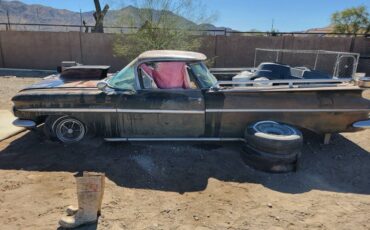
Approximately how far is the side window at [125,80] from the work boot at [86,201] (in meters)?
2.06

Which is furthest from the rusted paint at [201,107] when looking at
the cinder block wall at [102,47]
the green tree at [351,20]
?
the green tree at [351,20]

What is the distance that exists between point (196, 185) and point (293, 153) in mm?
1427

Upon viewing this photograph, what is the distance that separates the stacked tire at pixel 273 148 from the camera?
13.2 feet

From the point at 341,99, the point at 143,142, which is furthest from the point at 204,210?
the point at 341,99

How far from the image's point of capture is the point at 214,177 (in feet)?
13.3

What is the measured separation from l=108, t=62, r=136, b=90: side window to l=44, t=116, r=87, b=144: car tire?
84 cm

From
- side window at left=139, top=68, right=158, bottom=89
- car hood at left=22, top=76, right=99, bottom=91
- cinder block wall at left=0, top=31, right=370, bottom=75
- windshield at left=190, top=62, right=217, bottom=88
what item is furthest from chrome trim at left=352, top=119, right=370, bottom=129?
cinder block wall at left=0, top=31, right=370, bottom=75

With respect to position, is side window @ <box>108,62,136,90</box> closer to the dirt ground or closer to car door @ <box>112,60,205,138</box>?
car door @ <box>112,60,205,138</box>

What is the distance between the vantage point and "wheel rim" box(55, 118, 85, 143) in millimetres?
4836

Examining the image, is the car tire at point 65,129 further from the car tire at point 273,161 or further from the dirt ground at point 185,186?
the car tire at point 273,161

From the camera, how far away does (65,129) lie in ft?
16.0

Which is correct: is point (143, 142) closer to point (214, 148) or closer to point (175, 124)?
point (175, 124)

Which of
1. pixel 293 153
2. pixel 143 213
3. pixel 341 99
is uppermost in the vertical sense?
pixel 341 99

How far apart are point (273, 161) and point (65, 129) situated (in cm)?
332
